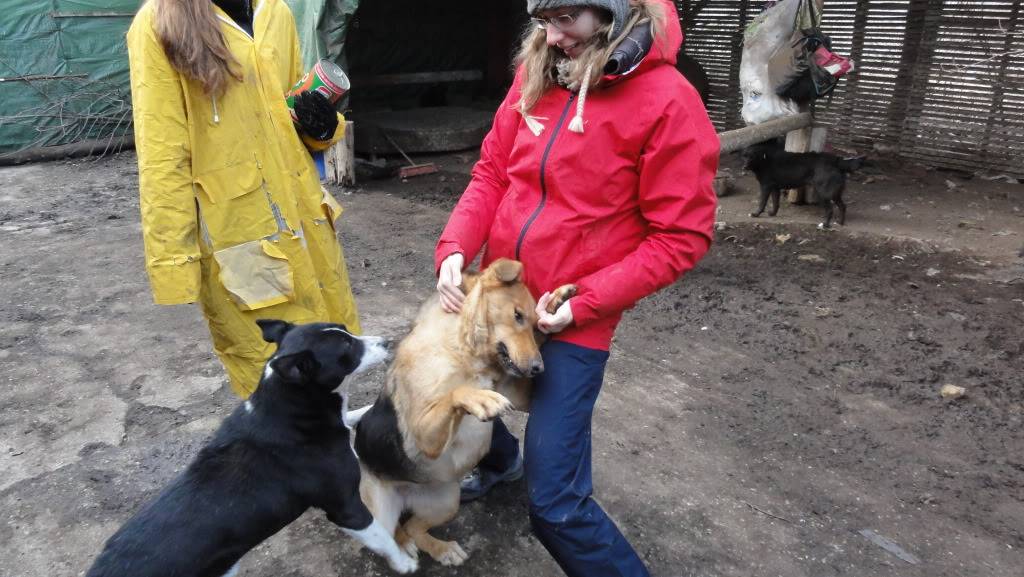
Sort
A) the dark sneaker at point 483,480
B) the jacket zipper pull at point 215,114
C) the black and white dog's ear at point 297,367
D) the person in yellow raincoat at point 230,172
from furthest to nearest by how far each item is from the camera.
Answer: the dark sneaker at point 483,480 → the jacket zipper pull at point 215,114 → the person in yellow raincoat at point 230,172 → the black and white dog's ear at point 297,367

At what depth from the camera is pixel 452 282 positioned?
2.42 metres

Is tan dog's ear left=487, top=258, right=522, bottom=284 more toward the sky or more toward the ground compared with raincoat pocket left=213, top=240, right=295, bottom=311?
more toward the sky

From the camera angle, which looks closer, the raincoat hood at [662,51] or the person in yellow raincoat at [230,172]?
the raincoat hood at [662,51]

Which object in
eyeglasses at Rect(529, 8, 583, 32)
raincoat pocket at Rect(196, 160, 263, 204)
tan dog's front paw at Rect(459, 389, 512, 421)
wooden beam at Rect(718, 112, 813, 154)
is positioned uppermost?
eyeglasses at Rect(529, 8, 583, 32)

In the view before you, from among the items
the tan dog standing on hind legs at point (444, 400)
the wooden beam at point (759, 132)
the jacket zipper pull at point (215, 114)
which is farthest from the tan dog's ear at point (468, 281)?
the wooden beam at point (759, 132)

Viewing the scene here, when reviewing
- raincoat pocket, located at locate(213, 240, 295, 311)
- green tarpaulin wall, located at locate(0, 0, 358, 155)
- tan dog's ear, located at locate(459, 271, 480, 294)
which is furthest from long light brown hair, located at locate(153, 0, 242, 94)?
green tarpaulin wall, located at locate(0, 0, 358, 155)

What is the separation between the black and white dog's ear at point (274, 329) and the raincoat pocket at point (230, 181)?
0.50 m

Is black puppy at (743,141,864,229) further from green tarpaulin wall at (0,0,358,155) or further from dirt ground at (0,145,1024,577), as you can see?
green tarpaulin wall at (0,0,358,155)

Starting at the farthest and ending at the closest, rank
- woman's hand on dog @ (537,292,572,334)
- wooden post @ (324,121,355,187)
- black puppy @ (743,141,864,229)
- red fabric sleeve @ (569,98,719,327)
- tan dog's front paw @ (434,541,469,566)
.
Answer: wooden post @ (324,121,355,187) → black puppy @ (743,141,864,229) → tan dog's front paw @ (434,541,469,566) → woman's hand on dog @ (537,292,572,334) → red fabric sleeve @ (569,98,719,327)

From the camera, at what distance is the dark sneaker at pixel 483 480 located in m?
3.22

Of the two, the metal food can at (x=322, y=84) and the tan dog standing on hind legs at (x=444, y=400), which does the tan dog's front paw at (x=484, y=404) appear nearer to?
the tan dog standing on hind legs at (x=444, y=400)

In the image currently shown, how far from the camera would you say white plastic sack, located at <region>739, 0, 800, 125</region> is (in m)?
6.79

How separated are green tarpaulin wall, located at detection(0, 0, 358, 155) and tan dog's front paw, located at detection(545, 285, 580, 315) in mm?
11615

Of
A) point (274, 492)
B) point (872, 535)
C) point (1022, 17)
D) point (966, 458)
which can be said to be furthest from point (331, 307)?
point (1022, 17)
